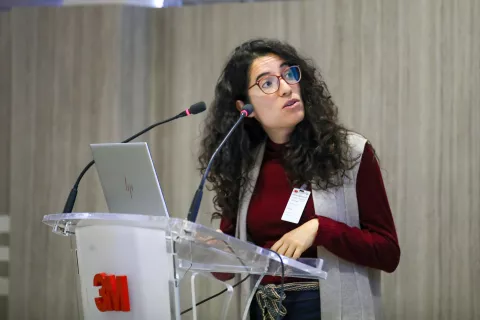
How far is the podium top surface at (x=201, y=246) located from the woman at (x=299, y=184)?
27cm

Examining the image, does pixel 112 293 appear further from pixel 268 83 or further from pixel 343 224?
pixel 268 83

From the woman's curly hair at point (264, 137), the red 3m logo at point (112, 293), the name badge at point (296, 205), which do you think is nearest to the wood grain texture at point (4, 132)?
the woman's curly hair at point (264, 137)

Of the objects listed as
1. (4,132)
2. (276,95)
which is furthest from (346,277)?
(4,132)

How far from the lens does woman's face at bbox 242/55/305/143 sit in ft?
6.82

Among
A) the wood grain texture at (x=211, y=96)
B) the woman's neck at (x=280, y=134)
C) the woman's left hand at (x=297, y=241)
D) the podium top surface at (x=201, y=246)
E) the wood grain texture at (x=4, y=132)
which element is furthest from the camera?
the wood grain texture at (x=4, y=132)

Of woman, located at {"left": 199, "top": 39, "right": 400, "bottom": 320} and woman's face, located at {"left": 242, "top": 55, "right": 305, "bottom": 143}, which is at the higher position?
woman's face, located at {"left": 242, "top": 55, "right": 305, "bottom": 143}

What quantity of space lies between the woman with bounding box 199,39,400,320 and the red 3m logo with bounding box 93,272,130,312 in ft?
1.72

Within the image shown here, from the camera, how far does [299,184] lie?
2051 mm

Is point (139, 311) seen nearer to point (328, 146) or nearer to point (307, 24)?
point (328, 146)

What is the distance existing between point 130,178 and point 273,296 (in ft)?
1.88

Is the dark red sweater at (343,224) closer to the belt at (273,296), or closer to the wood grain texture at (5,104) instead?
the belt at (273,296)

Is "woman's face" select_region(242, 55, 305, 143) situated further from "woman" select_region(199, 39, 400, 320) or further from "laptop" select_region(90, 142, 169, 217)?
"laptop" select_region(90, 142, 169, 217)

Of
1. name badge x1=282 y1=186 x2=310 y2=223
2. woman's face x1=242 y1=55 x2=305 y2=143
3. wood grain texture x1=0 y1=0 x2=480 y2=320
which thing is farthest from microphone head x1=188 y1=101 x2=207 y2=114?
wood grain texture x1=0 y1=0 x2=480 y2=320

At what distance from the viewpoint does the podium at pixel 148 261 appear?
1.42 m
